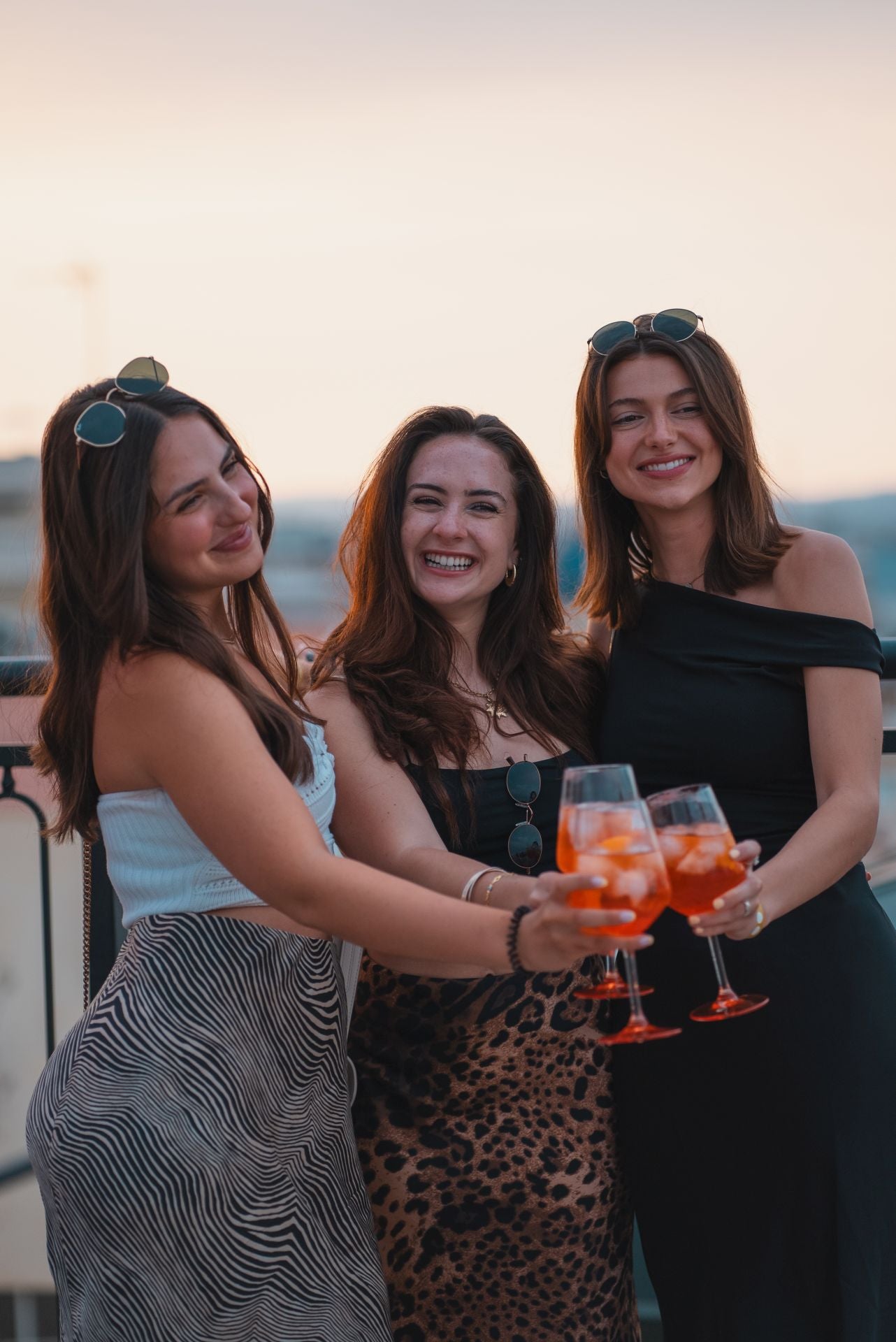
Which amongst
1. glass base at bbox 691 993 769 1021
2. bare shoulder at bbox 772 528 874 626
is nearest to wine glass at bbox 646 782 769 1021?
glass base at bbox 691 993 769 1021

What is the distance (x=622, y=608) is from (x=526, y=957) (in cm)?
114

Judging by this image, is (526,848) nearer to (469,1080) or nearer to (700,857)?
(469,1080)

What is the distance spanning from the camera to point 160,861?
5.92 feet

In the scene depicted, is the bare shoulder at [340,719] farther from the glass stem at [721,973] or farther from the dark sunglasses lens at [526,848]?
the glass stem at [721,973]

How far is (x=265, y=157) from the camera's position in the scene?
2030cm

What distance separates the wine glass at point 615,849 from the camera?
4.86 ft

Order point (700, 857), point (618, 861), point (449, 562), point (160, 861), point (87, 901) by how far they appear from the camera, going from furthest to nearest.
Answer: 1. point (449, 562)
2. point (87, 901)
3. point (160, 861)
4. point (700, 857)
5. point (618, 861)

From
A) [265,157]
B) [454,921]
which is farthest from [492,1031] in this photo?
[265,157]

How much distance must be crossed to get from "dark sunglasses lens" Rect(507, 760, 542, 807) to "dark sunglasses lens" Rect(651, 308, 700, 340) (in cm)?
89

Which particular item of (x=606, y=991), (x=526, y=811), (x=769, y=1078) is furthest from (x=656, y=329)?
(x=769, y=1078)

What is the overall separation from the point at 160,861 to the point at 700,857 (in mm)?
780

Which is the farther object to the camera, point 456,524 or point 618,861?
point 456,524

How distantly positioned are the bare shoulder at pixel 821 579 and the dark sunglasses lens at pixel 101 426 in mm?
1265

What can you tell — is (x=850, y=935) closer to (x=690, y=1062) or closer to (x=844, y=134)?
(x=690, y=1062)
